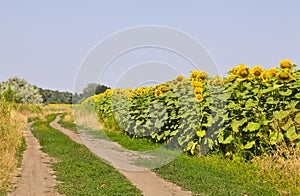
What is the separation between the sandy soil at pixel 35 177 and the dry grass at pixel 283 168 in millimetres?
4303

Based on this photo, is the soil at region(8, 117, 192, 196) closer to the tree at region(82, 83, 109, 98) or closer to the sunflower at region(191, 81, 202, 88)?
the sunflower at region(191, 81, 202, 88)

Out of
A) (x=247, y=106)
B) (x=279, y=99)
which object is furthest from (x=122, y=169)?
(x=279, y=99)

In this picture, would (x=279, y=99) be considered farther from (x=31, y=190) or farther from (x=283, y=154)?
(x=31, y=190)

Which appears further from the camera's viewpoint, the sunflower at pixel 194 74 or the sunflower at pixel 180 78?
the sunflower at pixel 180 78

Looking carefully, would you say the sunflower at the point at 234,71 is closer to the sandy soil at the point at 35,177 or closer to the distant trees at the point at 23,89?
the sandy soil at the point at 35,177

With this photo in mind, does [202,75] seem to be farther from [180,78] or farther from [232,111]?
[232,111]

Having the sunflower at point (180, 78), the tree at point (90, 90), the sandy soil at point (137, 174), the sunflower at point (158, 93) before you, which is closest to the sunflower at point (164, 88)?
the sunflower at point (158, 93)

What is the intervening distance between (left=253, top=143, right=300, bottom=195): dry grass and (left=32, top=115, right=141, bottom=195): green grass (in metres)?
Answer: 2.74

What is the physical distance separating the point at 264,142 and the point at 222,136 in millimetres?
1354

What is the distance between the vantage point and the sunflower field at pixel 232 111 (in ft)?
30.5

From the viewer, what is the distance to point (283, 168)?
7938 millimetres

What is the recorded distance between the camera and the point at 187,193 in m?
7.49

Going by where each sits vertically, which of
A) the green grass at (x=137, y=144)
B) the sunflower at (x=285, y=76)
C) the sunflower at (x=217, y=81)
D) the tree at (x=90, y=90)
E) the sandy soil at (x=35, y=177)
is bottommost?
the sandy soil at (x=35, y=177)

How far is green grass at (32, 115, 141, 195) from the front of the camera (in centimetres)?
768
